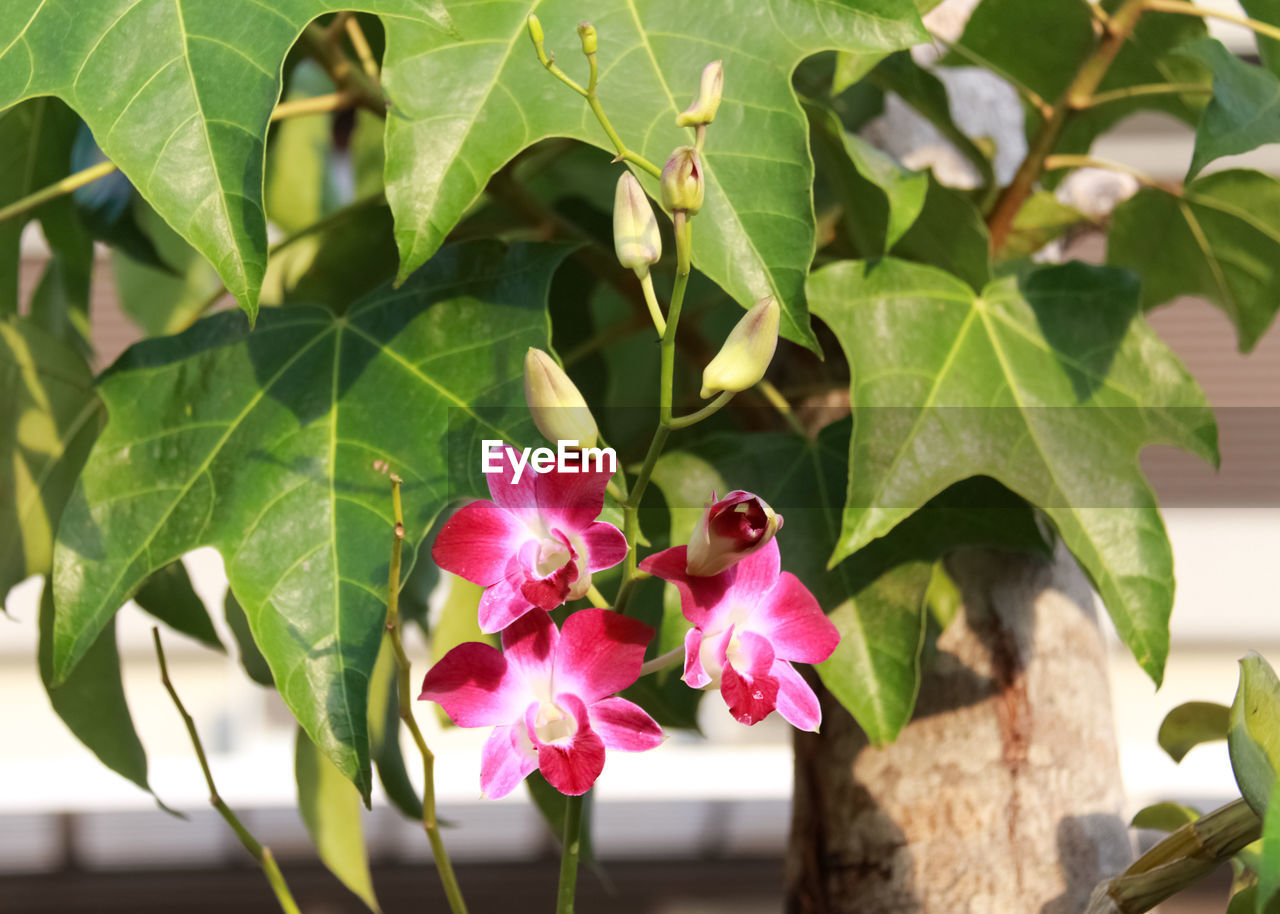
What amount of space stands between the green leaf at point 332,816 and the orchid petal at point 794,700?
29 centimetres

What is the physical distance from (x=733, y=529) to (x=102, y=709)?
0.34m

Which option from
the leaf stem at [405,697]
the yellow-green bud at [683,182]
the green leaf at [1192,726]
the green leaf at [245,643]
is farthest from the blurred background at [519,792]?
the yellow-green bud at [683,182]

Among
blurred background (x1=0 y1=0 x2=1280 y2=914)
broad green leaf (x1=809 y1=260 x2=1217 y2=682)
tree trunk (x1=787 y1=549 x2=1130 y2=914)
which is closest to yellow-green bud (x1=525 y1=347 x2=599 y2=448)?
broad green leaf (x1=809 y1=260 x2=1217 y2=682)

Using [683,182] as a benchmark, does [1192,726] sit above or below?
below

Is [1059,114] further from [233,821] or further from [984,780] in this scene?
[233,821]

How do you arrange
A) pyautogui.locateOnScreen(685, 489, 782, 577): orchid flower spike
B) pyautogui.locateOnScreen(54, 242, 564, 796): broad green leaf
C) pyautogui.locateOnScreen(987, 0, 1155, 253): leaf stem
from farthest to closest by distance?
pyautogui.locateOnScreen(987, 0, 1155, 253): leaf stem
pyautogui.locateOnScreen(54, 242, 564, 796): broad green leaf
pyautogui.locateOnScreen(685, 489, 782, 577): orchid flower spike

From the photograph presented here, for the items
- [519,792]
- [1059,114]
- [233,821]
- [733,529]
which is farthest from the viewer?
[519,792]

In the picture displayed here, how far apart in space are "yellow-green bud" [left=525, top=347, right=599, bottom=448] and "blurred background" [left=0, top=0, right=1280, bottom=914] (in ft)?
5.34

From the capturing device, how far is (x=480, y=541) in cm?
21

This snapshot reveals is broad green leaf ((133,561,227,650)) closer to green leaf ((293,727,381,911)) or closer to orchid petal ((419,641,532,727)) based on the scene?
green leaf ((293,727,381,911))

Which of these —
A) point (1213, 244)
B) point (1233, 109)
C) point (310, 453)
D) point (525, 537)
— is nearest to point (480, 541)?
point (525, 537)

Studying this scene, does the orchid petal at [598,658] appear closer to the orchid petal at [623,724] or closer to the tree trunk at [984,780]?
the orchid petal at [623,724]

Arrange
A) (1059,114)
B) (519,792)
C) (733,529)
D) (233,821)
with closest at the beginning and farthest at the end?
(733,529), (233,821), (1059,114), (519,792)

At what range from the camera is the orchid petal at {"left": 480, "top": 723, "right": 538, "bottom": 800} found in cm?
20
